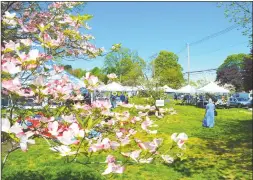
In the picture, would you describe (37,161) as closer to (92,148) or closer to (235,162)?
(235,162)

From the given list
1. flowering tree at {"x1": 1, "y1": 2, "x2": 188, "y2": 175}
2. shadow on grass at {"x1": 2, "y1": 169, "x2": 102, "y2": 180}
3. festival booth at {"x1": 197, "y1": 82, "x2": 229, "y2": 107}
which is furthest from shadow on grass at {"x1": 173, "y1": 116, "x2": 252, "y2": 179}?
festival booth at {"x1": 197, "y1": 82, "x2": 229, "y2": 107}

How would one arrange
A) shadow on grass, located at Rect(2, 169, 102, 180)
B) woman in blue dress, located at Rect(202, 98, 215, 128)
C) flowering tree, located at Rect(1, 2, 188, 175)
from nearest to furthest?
flowering tree, located at Rect(1, 2, 188, 175) → shadow on grass, located at Rect(2, 169, 102, 180) → woman in blue dress, located at Rect(202, 98, 215, 128)

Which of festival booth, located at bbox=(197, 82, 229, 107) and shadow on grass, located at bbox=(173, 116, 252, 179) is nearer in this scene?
shadow on grass, located at bbox=(173, 116, 252, 179)

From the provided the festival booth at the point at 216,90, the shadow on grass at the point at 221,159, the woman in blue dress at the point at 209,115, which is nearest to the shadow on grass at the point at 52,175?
the shadow on grass at the point at 221,159

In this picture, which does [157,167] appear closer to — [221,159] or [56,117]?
[221,159]

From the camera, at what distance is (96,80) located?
112 inches

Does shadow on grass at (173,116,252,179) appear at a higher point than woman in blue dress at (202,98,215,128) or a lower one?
lower

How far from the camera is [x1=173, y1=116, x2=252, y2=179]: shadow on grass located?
7.50 metres

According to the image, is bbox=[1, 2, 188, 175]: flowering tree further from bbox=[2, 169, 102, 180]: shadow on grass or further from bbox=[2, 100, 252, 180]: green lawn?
bbox=[2, 100, 252, 180]: green lawn

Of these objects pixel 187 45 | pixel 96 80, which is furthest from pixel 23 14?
pixel 187 45

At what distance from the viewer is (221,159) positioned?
9.06m

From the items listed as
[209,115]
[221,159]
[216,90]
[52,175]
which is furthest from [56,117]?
[216,90]

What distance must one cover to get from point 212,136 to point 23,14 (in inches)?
388

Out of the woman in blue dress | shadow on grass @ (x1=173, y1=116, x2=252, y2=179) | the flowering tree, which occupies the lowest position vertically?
shadow on grass @ (x1=173, y1=116, x2=252, y2=179)
